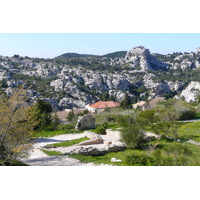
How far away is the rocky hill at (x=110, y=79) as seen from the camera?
6744 centimetres

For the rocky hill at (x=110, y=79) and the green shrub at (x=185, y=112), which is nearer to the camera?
the green shrub at (x=185, y=112)

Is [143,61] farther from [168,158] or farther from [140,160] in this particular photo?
[168,158]

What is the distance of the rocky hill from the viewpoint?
6744 centimetres

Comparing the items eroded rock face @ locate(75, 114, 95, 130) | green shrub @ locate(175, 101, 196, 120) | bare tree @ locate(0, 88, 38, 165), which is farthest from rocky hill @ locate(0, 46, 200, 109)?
bare tree @ locate(0, 88, 38, 165)

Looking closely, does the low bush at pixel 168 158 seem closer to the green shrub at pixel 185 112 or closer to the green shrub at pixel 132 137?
the green shrub at pixel 132 137

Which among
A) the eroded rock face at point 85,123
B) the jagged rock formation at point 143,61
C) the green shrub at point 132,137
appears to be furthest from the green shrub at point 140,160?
the jagged rock formation at point 143,61

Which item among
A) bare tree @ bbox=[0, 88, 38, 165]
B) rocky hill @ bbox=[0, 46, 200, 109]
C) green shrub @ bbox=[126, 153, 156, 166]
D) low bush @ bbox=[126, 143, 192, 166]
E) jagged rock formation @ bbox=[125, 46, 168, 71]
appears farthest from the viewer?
jagged rock formation @ bbox=[125, 46, 168, 71]

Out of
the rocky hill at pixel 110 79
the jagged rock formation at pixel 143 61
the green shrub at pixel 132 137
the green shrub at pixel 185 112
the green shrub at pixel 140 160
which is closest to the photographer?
the green shrub at pixel 140 160

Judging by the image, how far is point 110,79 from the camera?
3273 inches

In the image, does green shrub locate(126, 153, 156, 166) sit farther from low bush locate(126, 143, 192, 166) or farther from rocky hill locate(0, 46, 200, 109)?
rocky hill locate(0, 46, 200, 109)

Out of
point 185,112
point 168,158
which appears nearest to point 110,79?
point 185,112
